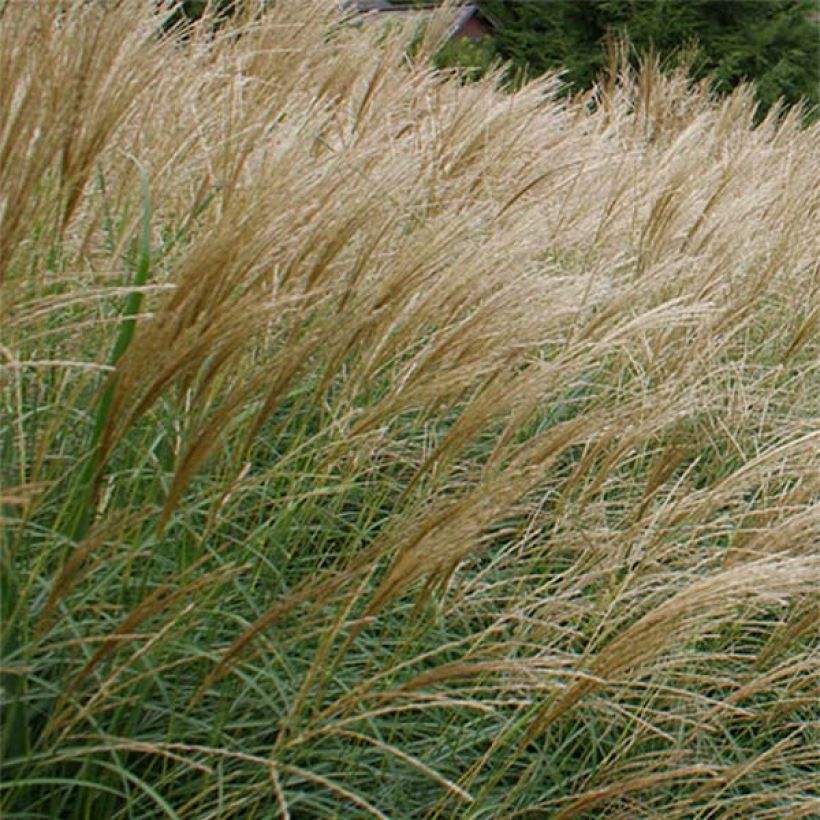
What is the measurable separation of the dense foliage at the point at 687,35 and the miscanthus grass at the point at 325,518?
9.33 metres

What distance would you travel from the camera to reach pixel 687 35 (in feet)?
37.3

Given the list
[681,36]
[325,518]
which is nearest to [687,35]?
[681,36]

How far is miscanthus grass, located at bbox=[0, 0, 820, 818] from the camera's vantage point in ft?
4.61

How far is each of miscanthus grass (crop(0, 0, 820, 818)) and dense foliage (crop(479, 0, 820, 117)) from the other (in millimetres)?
9327

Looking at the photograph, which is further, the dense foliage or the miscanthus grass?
the dense foliage

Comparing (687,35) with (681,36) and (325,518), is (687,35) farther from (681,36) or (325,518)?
(325,518)

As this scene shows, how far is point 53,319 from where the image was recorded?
6.68ft

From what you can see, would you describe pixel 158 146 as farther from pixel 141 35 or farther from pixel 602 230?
pixel 602 230

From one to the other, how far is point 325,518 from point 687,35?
412 inches

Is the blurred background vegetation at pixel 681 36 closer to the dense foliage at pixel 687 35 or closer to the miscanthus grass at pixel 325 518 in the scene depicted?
the dense foliage at pixel 687 35

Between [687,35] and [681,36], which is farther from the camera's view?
[681,36]

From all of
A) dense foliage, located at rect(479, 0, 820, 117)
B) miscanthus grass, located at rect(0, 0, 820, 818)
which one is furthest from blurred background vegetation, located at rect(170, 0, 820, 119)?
miscanthus grass, located at rect(0, 0, 820, 818)

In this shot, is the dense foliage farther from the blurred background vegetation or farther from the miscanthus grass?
the miscanthus grass

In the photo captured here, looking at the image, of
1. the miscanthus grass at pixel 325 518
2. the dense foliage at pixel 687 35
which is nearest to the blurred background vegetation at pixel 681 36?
the dense foliage at pixel 687 35
